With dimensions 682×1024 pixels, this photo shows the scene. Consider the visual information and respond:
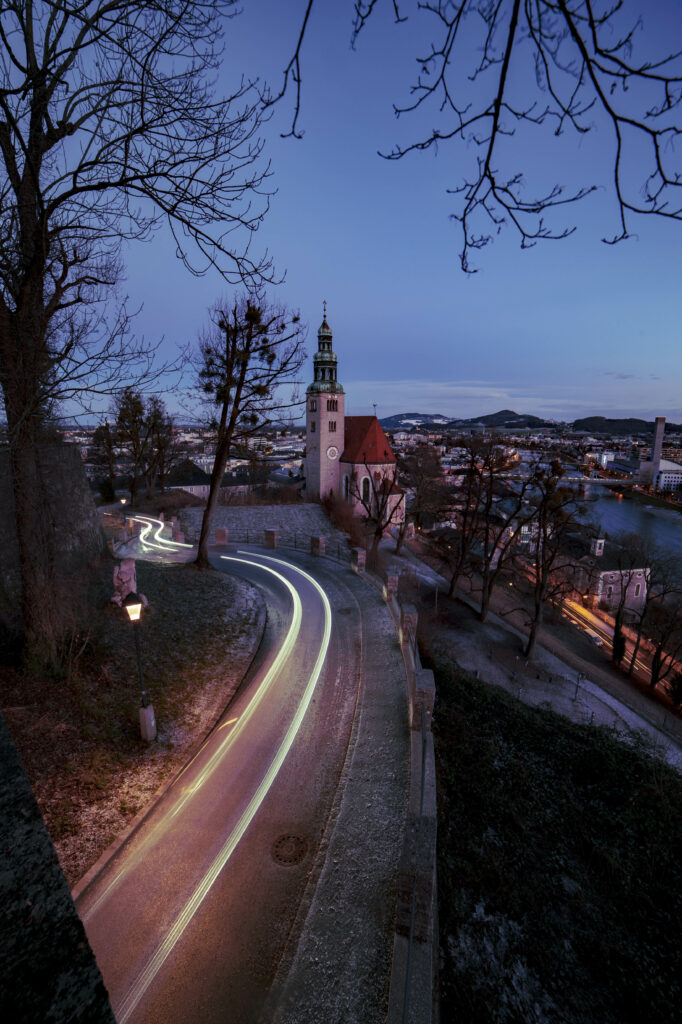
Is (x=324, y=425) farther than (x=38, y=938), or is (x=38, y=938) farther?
(x=324, y=425)

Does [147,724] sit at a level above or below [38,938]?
below

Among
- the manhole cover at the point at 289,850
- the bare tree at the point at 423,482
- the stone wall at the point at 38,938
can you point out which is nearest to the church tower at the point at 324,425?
the bare tree at the point at 423,482

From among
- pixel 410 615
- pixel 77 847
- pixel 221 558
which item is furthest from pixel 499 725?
pixel 221 558

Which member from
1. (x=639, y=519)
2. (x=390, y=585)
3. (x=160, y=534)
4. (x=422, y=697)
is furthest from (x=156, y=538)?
(x=639, y=519)

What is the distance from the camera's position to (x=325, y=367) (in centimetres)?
4259

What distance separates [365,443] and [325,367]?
8.11 meters

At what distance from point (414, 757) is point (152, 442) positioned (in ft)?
114

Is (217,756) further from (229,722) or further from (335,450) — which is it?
(335,450)

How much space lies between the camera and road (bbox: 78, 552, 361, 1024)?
4.89 m

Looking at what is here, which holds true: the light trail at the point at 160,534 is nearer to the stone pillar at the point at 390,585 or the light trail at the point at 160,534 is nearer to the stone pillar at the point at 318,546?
the stone pillar at the point at 318,546

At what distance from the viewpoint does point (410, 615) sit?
1234 centimetres

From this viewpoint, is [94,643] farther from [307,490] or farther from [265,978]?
[307,490]

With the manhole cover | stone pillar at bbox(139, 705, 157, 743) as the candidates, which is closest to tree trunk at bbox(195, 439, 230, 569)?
stone pillar at bbox(139, 705, 157, 743)

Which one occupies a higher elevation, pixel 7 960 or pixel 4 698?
pixel 7 960
